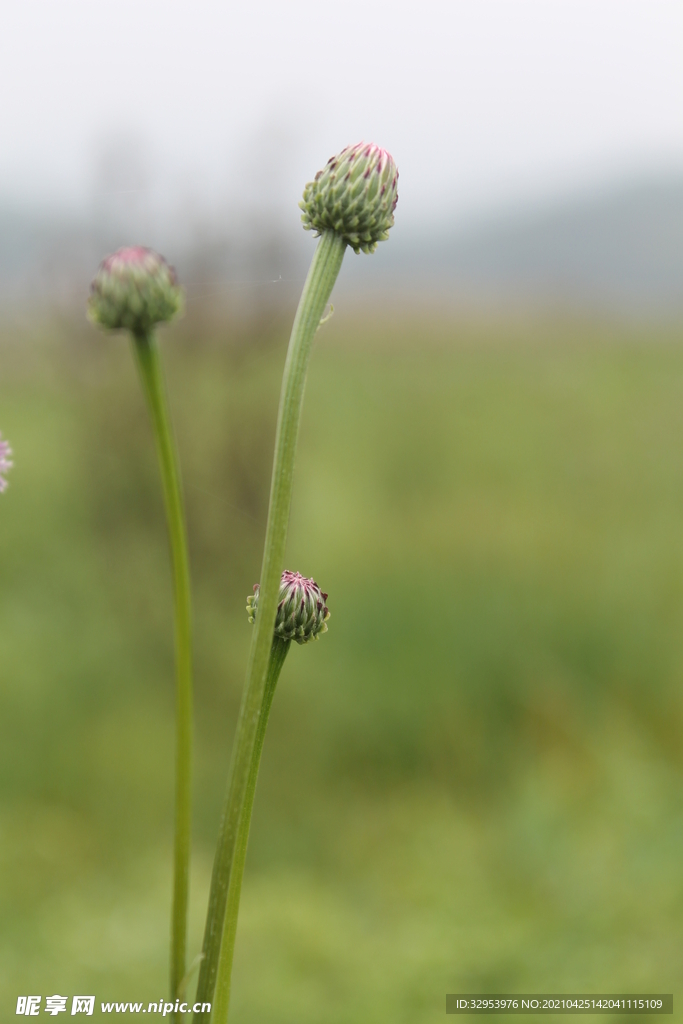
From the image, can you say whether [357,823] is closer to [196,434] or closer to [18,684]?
[18,684]

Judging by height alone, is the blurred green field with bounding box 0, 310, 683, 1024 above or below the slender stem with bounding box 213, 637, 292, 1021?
above

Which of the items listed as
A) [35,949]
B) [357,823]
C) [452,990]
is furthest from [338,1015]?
[357,823]

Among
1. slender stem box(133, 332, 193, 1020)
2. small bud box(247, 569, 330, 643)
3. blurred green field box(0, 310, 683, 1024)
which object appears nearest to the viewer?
slender stem box(133, 332, 193, 1020)

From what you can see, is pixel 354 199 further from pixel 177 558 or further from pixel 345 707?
pixel 345 707

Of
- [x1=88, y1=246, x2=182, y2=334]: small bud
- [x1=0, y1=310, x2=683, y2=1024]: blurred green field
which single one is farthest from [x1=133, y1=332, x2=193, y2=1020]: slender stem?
[x1=0, y1=310, x2=683, y2=1024]: blurred green field

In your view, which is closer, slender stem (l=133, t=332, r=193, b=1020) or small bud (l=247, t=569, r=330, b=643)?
slender stem (l=133, t=332, r=193, b=1020)

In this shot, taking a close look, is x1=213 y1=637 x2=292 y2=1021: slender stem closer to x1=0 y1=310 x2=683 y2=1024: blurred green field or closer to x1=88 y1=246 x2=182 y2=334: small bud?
x1=88 y1=246 x2=182 y2=334: small bud

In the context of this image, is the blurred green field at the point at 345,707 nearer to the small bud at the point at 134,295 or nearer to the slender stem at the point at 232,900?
the slender stem at the point at 232,900
